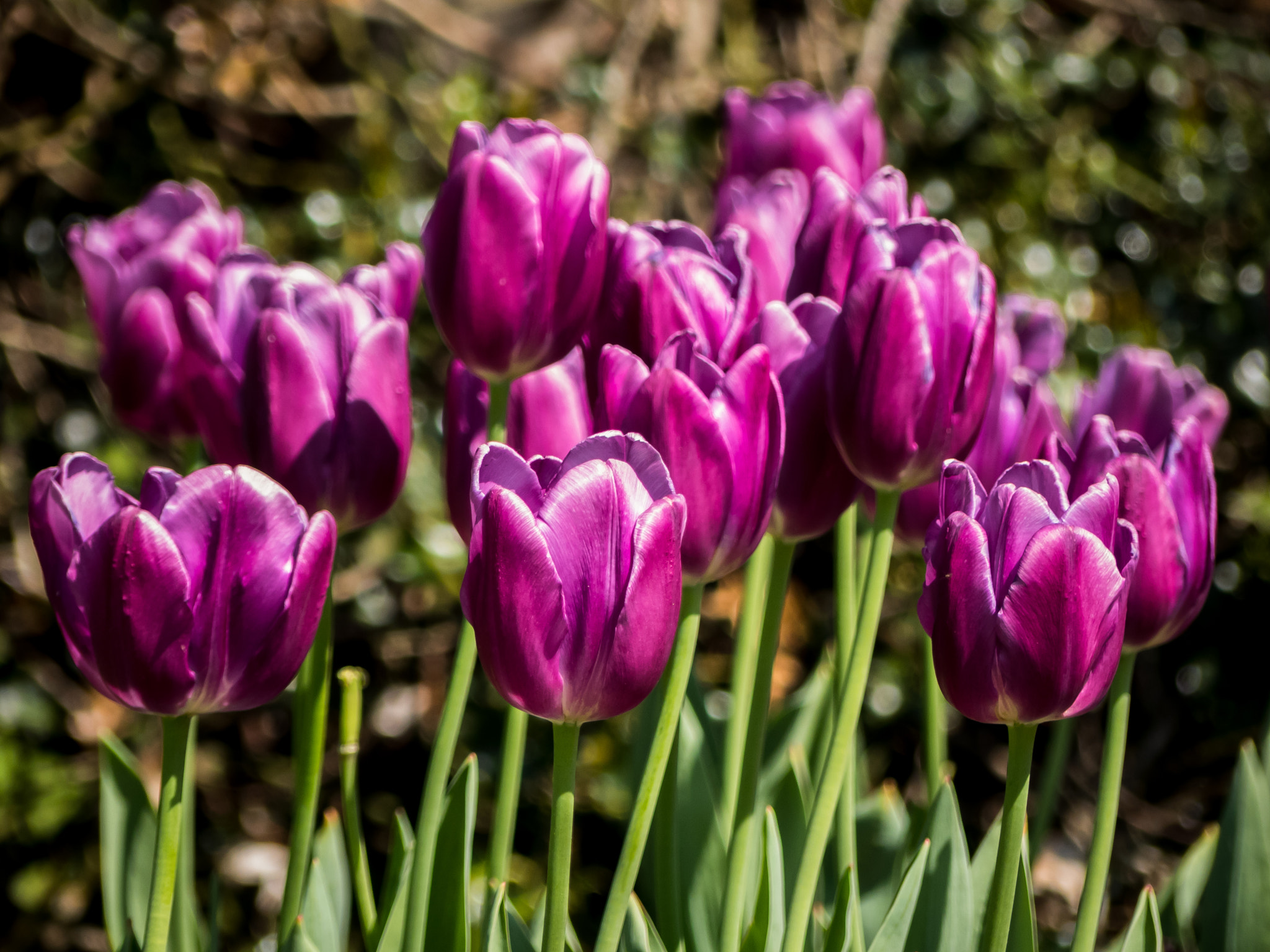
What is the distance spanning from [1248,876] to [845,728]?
42 centimetres

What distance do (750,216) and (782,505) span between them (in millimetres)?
252

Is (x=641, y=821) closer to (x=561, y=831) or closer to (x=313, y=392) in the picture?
(x=561, y=831)

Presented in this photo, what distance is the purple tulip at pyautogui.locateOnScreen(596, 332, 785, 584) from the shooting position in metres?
0.65

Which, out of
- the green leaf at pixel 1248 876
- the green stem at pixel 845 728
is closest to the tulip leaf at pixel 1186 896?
the green leaf at pixel 1248 876

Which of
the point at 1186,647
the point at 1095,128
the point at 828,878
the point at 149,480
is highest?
the point at 149,480

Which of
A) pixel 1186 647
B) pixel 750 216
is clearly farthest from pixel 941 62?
pixel 750 216

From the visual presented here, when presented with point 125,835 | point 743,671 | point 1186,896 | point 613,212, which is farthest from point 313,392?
point 613,212

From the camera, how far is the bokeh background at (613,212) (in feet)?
6.28

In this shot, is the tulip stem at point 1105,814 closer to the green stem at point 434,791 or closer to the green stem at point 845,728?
the green stem at point 845,728

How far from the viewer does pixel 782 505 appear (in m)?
0.75

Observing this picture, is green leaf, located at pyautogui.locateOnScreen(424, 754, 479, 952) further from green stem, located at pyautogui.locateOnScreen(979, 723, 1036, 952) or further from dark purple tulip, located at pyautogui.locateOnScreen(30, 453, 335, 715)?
green stem, located at pyautogui.locateOnScreen(979, 723, 1036, 952)

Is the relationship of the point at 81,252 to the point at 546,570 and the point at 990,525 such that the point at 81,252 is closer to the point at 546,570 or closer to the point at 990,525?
the point at 546,570

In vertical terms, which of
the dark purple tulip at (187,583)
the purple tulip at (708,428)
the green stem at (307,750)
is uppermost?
the purple tulip at (708,428)

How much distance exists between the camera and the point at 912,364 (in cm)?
69
